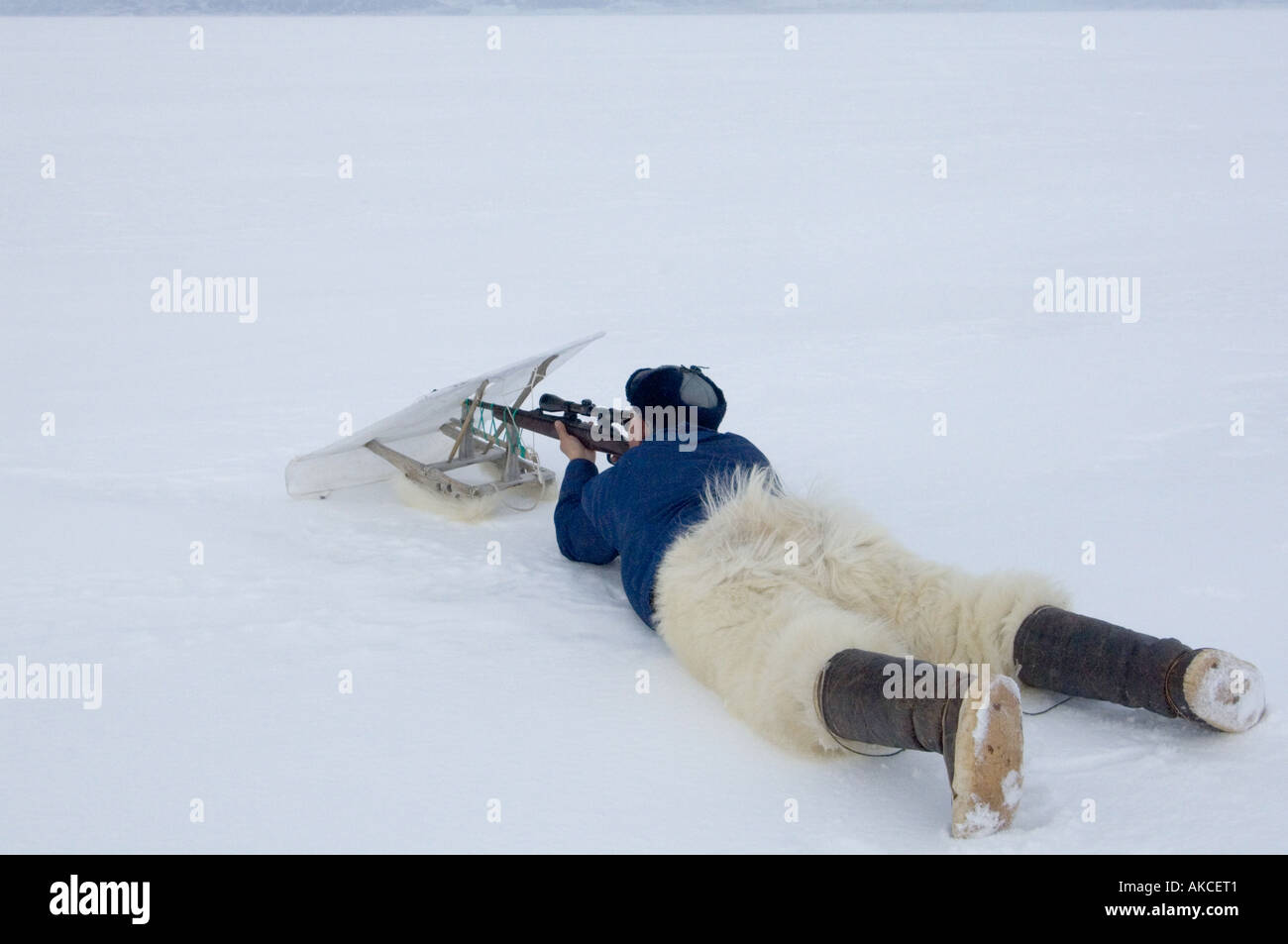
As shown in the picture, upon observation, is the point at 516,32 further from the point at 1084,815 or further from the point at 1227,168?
the point at 1084,815

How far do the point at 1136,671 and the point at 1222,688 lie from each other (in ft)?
0.48

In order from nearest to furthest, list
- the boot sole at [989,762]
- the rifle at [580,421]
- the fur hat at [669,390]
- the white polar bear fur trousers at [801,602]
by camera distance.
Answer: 1. the boot sole at [989,762]
2. the white polar bear fur trousers at [801,602]
3. the fur hat at [669,390]
4. the rifle at [580,421]

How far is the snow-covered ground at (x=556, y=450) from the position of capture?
221 cm

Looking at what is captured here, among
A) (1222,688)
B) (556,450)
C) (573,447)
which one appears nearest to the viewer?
(1222,688)

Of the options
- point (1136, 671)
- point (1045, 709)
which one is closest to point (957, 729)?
point (1136, 671)

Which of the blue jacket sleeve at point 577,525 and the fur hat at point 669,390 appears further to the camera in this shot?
the blue jacket sleeve at point 577,525

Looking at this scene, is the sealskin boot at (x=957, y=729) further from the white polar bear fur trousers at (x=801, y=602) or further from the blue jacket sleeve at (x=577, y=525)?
the blue jacket sleeve at (x=577, y=525)

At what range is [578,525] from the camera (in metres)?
3.28

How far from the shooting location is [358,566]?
3.33 m

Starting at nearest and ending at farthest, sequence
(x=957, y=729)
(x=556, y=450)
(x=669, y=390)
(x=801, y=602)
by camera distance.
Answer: (x=957, y=729) < (x=801, y=602) < (x=669, y=390) < (x=556, y=450)

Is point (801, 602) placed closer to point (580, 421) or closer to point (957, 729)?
point (957, 729)

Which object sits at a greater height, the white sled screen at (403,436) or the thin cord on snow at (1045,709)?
the white sled screen at (403,436)

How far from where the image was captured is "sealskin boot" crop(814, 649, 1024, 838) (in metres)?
1.91

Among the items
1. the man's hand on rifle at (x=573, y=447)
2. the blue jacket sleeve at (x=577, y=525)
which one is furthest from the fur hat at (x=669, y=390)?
the man's hand on rifle at (x=573, y=447)
